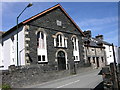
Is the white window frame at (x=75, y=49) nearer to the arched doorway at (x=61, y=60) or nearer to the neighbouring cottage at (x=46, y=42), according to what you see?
the neighbouring cottage at (x=46, y=42)

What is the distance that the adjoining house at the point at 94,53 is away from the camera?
3090cm

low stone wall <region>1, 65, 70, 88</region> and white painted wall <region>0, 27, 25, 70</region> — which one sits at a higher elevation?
white painted wall <region>0, 27, 25, 70</region>

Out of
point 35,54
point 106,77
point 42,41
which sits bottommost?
point 106,77

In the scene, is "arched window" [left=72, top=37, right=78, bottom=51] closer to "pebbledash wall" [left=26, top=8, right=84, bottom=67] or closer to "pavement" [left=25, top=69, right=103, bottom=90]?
"pebbledash wall" [left=26, top=8, right=84, bottom=67]

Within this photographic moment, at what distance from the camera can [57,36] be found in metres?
24.2

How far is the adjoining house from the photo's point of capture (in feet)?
101

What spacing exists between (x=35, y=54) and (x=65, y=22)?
30.0 ft

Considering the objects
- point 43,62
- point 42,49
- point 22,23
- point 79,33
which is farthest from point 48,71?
point 79,33

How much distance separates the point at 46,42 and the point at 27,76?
6991mm

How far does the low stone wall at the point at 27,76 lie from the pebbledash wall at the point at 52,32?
2192 millimetres

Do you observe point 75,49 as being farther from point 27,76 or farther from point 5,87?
point 5,87

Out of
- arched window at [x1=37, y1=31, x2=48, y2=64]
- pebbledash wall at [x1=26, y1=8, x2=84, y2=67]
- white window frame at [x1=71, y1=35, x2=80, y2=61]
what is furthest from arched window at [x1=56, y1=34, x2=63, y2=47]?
white window frame at [x1=71, y1=35, x2=80, y2=61]

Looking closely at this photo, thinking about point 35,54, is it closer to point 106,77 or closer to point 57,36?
point 57,36

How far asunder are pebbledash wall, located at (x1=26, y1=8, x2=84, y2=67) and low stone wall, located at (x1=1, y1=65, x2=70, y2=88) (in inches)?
86.3
